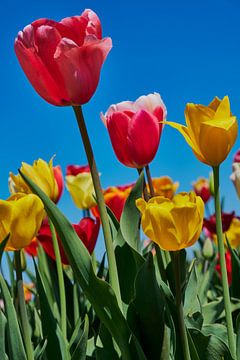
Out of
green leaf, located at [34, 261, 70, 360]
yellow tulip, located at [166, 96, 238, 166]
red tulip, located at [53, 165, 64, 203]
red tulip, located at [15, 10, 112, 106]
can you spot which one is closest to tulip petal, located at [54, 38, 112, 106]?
red tulip, located at [15, 10, 112, 106]

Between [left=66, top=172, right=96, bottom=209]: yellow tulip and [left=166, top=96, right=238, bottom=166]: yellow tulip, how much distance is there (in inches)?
34.6

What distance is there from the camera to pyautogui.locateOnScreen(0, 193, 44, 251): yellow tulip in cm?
85

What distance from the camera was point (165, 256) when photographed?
3.57ft

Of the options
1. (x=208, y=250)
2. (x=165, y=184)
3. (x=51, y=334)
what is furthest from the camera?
(x=165, y=184)

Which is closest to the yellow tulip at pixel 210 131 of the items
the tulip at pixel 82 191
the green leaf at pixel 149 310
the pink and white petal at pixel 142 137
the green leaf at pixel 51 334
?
the pink and white petal at pixel 142 137

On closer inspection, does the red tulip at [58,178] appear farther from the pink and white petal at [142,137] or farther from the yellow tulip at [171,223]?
the yellow tulip at [171,223]

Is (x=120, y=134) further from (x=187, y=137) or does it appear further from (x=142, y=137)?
(x=187, y=137)

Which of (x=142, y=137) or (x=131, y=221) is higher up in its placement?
(x=142, y=137)

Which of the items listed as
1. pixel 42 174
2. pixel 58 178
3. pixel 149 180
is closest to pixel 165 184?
pixel 58 178

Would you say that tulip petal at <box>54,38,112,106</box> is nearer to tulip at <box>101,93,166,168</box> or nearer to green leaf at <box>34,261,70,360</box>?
tulip at <box>101,93,166,168</box>

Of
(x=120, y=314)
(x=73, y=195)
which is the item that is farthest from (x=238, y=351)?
(x=73, y=195)

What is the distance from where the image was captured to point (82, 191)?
181 centimetres

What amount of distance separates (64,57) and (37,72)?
0.05 metres

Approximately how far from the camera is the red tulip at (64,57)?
0.78m
